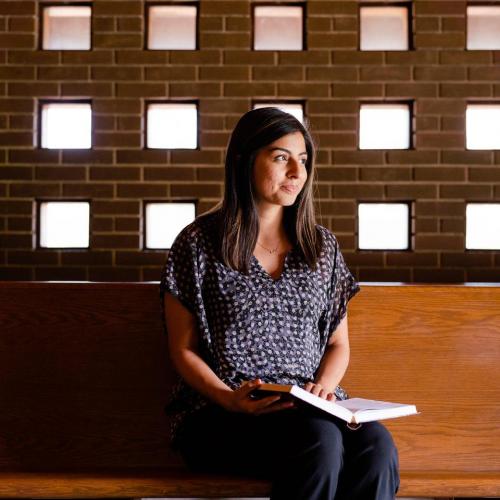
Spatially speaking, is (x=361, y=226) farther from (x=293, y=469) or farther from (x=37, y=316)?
(x=293, y=469)

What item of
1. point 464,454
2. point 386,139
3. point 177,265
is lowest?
point 464,454

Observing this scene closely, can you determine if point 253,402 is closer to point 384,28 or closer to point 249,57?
point 249,57

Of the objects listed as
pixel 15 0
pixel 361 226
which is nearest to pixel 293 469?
pixel 361 226

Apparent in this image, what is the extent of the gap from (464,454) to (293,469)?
0.72m

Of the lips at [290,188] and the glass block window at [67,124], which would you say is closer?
the lips at [290,188]

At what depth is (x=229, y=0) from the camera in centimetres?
331

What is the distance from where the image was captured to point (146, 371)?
6.27ft

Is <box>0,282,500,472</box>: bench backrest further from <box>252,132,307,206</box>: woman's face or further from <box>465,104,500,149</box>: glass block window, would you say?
<box>465,104,500,149</box>: glass block window

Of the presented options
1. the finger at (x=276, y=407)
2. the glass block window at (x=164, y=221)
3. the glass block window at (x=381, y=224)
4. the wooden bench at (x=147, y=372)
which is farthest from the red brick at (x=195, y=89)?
the finger at (x=276, y=407)

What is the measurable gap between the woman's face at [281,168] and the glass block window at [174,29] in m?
1.84

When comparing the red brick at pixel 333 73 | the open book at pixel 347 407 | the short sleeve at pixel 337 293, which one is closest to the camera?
the open book at pixel 347 407

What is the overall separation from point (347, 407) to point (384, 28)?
2323 millimetres

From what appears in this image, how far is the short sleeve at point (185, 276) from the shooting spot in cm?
166

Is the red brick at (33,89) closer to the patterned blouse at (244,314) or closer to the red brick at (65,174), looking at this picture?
the red brick at (65,174)
